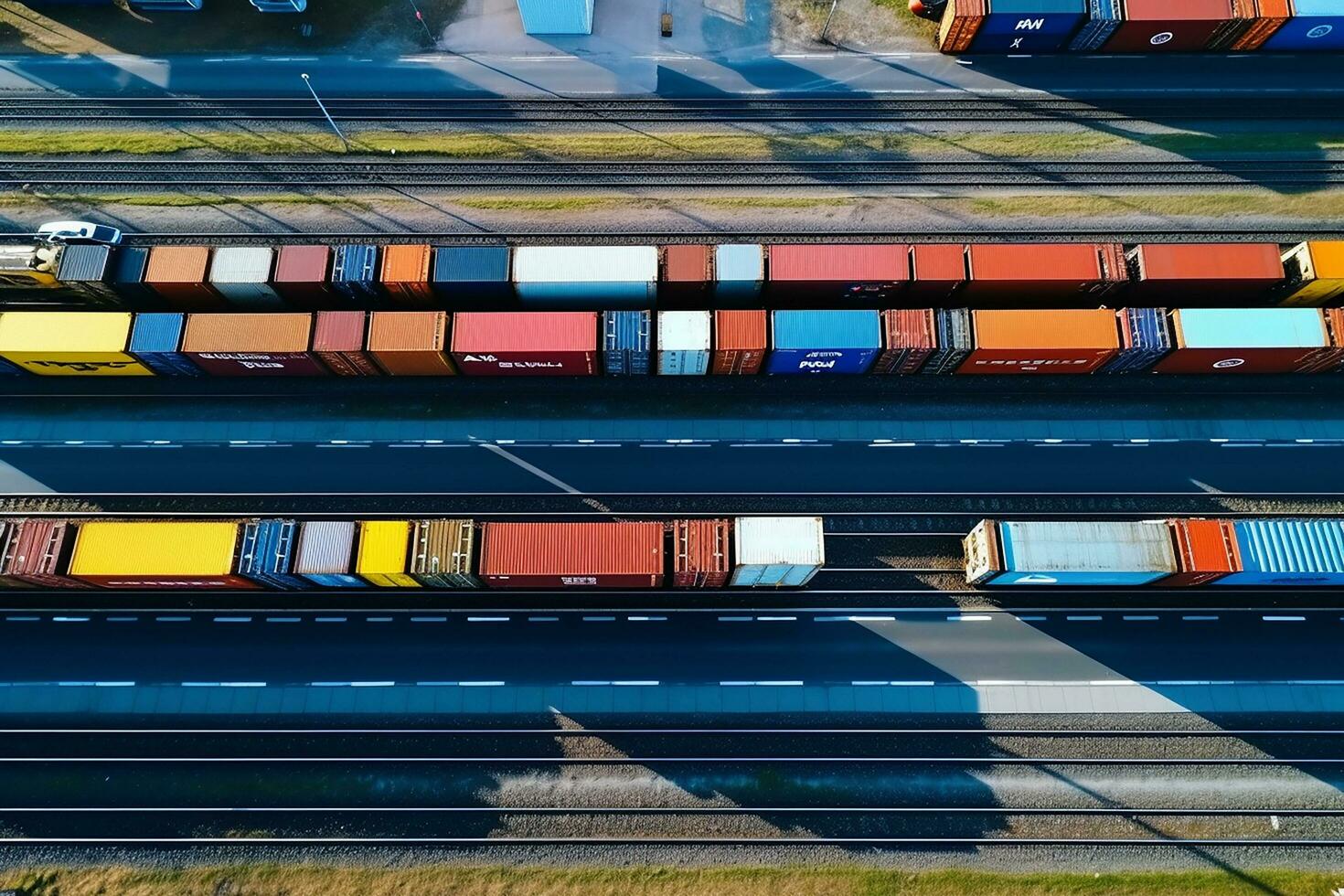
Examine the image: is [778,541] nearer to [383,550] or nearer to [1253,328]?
[383,550]

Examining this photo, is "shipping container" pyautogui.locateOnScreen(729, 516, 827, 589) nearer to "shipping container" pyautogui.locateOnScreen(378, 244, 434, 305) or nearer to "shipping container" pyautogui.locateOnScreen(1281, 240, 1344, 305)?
"shipping container" pyautogui.locateOnScreen(378, 244, 434, 305)

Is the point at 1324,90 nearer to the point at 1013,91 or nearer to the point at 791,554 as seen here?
the point at 1013,91


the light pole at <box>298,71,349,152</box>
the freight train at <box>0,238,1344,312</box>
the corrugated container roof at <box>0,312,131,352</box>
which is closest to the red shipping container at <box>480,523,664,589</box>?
the freight train at <box>0,238,1344,312</box>

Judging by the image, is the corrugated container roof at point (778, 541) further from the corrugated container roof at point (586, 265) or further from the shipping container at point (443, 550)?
the corrugated container roof at point (586, 265)

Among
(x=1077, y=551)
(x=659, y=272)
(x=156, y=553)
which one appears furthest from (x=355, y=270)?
(x=1077, y=551)

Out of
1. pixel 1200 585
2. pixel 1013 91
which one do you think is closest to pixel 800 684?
pixel 1200 585

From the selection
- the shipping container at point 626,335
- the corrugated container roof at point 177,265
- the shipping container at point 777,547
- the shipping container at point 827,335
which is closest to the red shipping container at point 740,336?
the shipping container at point 827,335

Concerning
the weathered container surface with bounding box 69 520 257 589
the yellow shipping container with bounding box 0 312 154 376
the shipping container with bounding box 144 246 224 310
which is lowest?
the weathered container surface with bounding box 69 520 257 589
